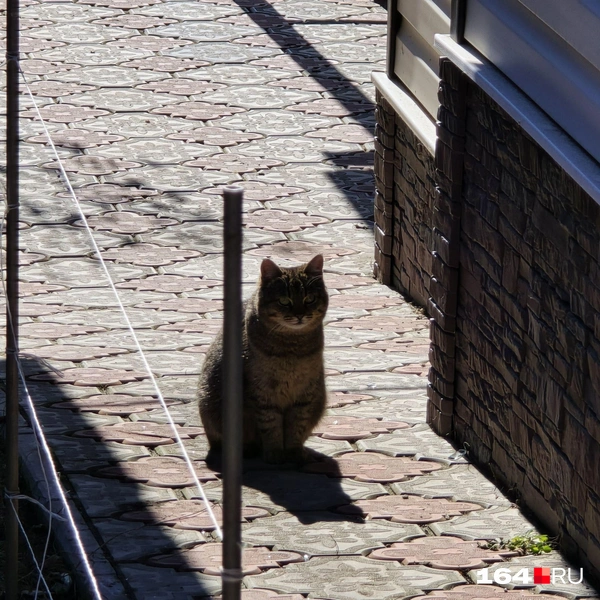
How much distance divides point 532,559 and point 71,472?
6.66 ft

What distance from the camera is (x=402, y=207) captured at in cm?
782

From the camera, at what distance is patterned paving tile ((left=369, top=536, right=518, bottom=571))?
15.9 feet

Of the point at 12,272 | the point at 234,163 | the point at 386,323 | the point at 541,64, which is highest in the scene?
the point at 541,64

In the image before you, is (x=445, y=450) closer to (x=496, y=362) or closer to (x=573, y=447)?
(x=496, y=362)

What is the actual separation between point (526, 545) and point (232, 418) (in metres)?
2.69

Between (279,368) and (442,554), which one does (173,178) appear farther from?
(442,554)

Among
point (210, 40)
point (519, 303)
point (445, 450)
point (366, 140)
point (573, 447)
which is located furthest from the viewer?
point (210, 40)

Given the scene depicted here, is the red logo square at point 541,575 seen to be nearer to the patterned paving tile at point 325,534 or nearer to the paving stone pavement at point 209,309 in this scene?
the paving stone pavement at point 209,309

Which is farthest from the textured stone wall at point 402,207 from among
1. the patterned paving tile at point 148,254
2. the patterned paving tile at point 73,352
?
the patterned paving tile at point 73,352

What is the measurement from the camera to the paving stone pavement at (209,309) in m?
4.93

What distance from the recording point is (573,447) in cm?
473

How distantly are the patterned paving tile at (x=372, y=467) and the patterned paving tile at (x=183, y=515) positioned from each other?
1.71 feet

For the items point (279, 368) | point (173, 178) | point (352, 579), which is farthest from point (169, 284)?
point (352, 579)

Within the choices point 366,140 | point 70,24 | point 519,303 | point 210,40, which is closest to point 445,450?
point 519,303
